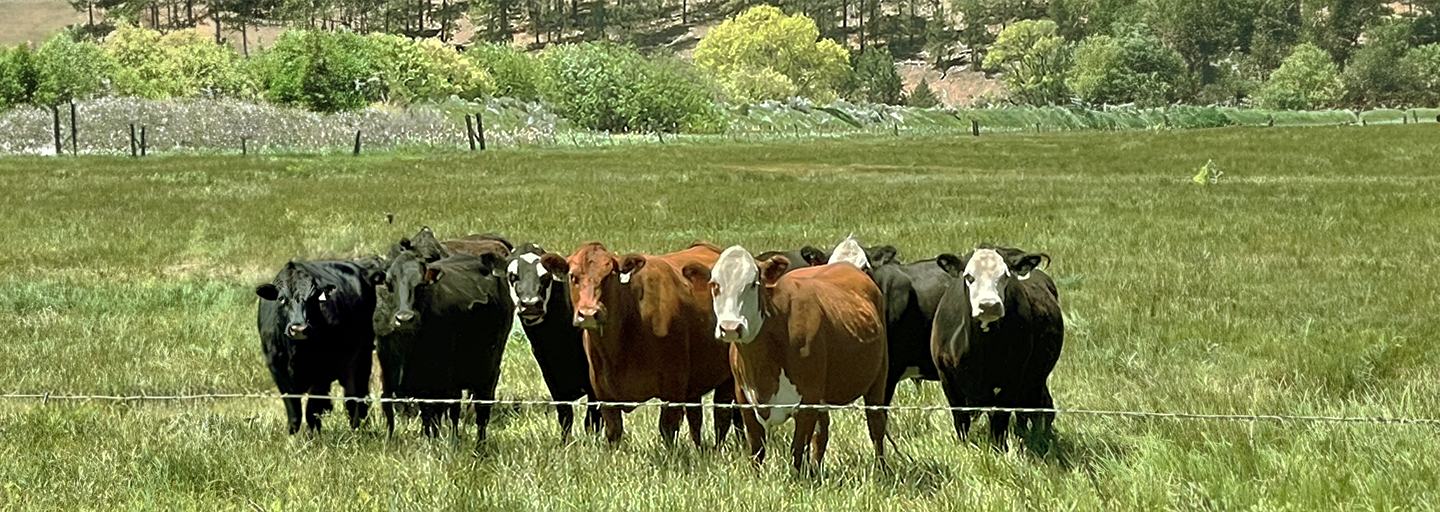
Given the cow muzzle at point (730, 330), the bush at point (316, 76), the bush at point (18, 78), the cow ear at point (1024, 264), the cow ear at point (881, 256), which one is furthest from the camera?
the bush at point (316, 76)

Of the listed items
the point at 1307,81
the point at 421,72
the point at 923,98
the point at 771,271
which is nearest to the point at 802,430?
the point at 771,271

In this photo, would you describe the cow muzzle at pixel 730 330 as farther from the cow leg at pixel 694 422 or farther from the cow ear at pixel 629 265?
the cow leg at pixel 694 422

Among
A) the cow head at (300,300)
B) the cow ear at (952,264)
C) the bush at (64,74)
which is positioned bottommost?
the cow head at (300,300)

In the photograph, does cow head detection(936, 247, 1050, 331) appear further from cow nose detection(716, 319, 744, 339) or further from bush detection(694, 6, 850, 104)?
bush detection(694, 6, 850, 104)

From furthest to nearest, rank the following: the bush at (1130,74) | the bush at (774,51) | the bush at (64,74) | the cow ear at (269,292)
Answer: the bush at (774,51) → the bush at (1130,74) → the bush at (64,74) → the cow ear at (269,292)

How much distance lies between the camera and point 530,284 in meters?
7.85

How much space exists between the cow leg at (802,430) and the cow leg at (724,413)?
1.06 m

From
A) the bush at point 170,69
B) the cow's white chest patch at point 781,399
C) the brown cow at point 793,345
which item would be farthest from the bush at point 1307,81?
the cow's white chest patch at point 781,399

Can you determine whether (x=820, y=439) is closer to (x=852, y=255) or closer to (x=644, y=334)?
Result: (x=644, y=334)

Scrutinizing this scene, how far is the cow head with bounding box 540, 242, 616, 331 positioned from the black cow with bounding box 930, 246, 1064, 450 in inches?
77.2

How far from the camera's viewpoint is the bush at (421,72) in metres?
101

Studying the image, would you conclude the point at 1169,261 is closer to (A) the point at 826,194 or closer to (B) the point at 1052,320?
(B) the point at 1052,320

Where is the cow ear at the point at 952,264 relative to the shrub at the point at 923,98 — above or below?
above

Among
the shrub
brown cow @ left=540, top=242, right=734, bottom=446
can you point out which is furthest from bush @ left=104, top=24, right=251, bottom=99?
brown cow @ left=540, top=242, right=734, bottom=446
